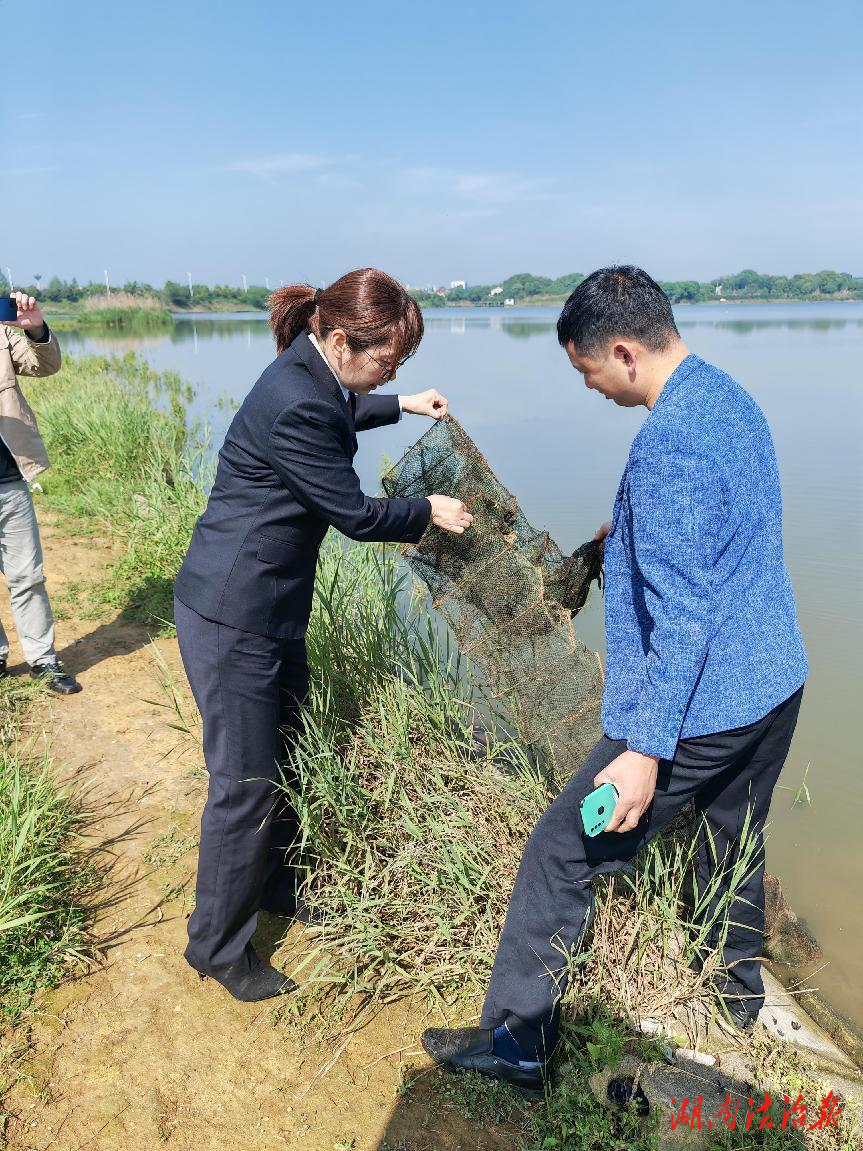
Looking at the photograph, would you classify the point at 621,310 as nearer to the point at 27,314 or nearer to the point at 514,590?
the point at 514,590

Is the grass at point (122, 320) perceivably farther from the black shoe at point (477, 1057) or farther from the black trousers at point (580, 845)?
the black trousers at point (580, 845)

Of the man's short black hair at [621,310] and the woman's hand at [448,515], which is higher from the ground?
the man's short black hair at [621,310]

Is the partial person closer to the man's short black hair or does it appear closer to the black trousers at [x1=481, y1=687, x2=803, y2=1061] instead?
the black trousers at [x1=481, y1=687, x2=803, y2=1061]

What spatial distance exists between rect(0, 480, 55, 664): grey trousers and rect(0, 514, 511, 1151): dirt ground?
1.39 metres

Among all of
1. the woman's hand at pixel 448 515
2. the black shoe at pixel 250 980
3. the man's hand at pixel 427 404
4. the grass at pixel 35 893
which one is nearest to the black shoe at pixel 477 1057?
the black shoe at pixel 250 980

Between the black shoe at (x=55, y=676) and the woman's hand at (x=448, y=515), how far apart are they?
2.51 meters

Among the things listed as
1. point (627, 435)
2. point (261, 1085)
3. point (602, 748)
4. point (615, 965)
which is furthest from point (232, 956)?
point (627, 435)

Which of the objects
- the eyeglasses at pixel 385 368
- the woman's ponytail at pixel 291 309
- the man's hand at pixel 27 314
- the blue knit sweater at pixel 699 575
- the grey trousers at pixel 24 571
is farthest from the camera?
the grey trousers at pixel 24 571

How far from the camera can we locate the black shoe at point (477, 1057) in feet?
7.13

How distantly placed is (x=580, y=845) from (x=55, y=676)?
3.06m

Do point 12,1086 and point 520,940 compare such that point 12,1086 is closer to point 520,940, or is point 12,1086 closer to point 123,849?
point 123,849

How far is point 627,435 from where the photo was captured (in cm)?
1209

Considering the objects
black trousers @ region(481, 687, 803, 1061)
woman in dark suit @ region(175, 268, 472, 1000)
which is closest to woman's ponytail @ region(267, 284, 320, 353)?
woman in dark suit @ region(175, 268, 472, 1000)

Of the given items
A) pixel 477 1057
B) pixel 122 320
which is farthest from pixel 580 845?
pixel 122 320
